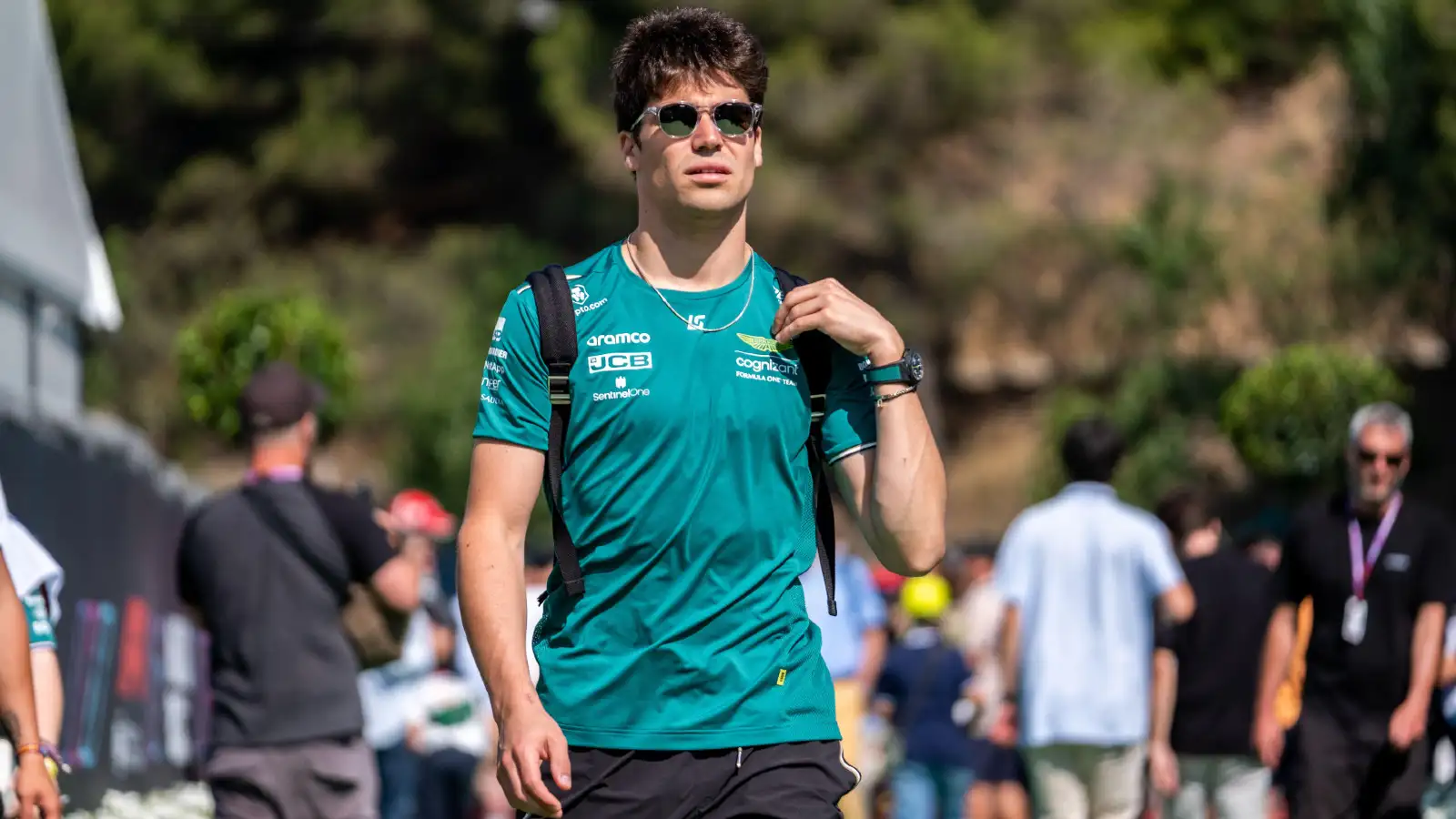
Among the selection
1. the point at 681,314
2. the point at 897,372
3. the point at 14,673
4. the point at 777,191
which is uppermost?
the point at 777,191

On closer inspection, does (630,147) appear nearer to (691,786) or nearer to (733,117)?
(733,117)

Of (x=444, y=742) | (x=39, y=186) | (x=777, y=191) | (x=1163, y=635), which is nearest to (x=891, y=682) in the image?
(x=444, y=742)

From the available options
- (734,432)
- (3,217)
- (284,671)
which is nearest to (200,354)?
(3,217)

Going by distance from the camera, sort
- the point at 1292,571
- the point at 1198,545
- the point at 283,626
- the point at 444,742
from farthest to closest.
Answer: the point at 444,742, the point at 1198,545, the point at 1292,571, the point at 283,626

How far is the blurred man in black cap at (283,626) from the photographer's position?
690 cm

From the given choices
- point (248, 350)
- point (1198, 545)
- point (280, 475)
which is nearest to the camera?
point (280, 475)

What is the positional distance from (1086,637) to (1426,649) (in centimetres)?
→ 172

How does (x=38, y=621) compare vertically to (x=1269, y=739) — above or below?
above

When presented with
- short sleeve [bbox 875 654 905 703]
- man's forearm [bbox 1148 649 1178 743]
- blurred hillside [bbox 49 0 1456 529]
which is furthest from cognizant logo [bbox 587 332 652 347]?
blurred hillside [bbox 49 0 1456 529]

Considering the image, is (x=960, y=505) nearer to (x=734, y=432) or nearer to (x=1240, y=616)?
(x=1240, y=616)

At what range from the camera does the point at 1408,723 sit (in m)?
7.70

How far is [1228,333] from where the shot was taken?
4134 cm

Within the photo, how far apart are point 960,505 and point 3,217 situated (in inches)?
1224

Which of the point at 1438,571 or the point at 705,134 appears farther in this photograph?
the point at 1438,571
